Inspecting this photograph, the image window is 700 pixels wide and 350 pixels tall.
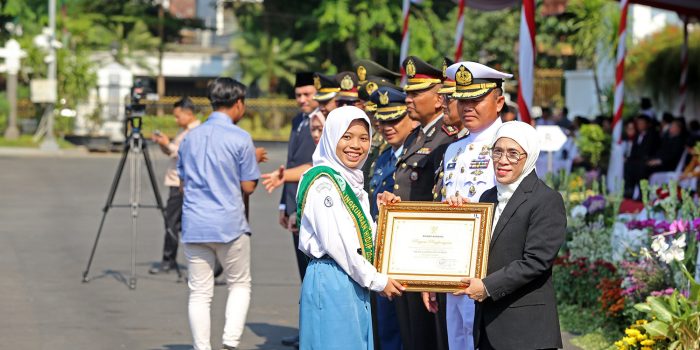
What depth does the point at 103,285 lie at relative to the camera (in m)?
12.4

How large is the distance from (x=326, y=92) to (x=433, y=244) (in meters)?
3.41

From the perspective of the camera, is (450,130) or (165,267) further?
(165,267)

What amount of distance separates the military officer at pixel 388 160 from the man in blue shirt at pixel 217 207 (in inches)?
46.4

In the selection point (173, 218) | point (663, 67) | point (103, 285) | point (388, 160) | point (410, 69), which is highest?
point (663, 67)

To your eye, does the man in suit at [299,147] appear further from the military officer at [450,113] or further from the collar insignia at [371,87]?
the military officer at [450,113]

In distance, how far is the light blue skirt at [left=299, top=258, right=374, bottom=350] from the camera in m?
5.85

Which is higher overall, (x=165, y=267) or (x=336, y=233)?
(x=336, y=233)

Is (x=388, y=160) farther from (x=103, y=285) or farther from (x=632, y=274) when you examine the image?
(x=103, y=285)

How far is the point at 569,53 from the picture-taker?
49.1m

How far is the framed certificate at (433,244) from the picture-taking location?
19.0ft

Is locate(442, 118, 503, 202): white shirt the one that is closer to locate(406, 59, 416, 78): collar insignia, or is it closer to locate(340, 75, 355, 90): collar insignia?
locate(406, 59, 416, 78): collar insignia

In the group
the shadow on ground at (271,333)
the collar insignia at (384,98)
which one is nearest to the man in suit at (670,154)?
the shadow on ground at (271,333)

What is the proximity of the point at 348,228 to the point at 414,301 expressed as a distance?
1.56 m

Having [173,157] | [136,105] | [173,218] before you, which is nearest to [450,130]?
[136,105]
